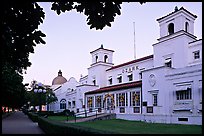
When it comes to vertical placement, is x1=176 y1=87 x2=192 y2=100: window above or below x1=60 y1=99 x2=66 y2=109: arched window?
above

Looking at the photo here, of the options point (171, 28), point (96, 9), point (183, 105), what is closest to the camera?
point (96, 9)

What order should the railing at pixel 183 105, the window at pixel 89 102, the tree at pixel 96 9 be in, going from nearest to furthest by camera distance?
the tree at pixel 96 9, the railing at pixel 183 105, the window at pixel 89 102

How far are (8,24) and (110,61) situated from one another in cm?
4148

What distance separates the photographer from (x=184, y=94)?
25688 mm

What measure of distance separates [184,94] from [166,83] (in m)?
2.53

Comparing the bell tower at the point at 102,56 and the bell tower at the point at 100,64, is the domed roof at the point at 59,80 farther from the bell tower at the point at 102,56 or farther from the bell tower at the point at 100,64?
the bell tower at the point at 102,56

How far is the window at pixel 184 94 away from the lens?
989 inches

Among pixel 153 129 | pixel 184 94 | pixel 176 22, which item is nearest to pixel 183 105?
pixel 184 94

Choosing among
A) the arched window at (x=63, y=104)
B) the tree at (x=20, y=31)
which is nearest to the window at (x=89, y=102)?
the arched window at (x=63, y=104)

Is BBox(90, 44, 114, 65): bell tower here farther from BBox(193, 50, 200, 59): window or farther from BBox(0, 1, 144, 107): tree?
BBox(0, 1, 144, 107): tree

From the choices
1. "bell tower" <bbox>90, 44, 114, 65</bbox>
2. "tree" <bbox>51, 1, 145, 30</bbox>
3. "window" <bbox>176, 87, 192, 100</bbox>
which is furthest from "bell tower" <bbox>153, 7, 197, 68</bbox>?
"tree" <bbox>51, 1, 145, 30</bbox>

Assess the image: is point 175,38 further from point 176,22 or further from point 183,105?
point 183,105

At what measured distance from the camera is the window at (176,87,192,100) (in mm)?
25128

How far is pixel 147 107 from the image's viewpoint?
29625 millimetres
